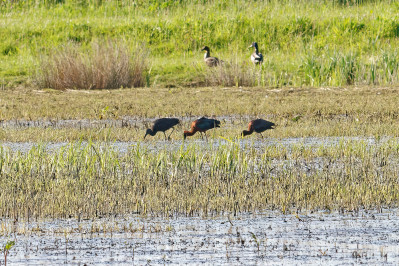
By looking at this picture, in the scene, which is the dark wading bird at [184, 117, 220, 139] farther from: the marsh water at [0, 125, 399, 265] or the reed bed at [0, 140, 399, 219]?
the marsh water at [0, 125, 399, 265]

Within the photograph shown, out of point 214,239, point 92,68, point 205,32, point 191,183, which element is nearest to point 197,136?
point 191,183

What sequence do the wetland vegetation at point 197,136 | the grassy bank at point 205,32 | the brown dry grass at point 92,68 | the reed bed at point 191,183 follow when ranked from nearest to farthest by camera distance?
the wetland vegetation at point 197,136
the reed bed at point 191,183
the brown dry grass at point 92,68
the grassy bank at point 205,32

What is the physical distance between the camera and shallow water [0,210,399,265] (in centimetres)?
537

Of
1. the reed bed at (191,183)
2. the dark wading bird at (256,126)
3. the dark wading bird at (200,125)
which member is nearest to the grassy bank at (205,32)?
the dark wading bird at (256,126)

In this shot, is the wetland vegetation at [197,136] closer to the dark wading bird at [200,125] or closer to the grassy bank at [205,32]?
the grassy bank at [205,32]

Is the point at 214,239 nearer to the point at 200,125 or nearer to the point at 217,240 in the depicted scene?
the point at 217,240

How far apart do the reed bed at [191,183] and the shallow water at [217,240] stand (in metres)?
0.30

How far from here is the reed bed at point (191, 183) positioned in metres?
6.91

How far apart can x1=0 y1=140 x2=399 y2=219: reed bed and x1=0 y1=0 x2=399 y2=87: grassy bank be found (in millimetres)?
10669

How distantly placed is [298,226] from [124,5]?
81.9ft

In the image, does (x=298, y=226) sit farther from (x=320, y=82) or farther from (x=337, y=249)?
(x=320, y=82)

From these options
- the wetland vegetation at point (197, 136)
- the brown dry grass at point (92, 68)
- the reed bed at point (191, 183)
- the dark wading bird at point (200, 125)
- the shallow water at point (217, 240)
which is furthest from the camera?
the brown dry grass at point (92, 68)

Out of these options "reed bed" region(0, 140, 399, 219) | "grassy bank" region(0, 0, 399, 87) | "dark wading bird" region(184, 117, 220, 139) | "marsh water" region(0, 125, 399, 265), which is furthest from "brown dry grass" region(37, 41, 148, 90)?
"marsh water" region(0, 125, 399, 265)

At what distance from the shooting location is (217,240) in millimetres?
5871
